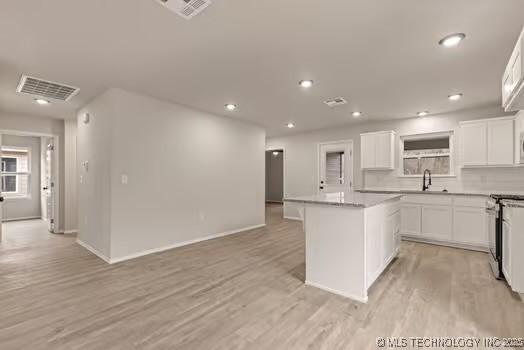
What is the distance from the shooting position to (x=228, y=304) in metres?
2.34

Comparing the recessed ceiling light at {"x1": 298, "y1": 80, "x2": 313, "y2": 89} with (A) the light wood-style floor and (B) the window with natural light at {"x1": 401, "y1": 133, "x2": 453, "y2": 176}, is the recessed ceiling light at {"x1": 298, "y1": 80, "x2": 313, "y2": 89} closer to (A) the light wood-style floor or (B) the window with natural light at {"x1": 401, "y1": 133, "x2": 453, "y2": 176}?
(A) the light wood-style floor

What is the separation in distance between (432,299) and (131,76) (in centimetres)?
422

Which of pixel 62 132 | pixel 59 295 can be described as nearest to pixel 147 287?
pixel 59 295

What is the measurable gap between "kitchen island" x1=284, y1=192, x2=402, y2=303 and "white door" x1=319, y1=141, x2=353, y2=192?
11.0 feet

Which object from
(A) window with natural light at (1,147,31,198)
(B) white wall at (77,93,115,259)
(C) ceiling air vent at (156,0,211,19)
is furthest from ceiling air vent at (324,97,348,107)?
(A) window with natural light at (1,147,31,198)

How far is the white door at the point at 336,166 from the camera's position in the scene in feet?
20.2

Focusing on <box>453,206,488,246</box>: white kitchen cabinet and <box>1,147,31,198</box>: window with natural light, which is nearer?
<box>453,206,488,246</box>: white kitchen cabinet

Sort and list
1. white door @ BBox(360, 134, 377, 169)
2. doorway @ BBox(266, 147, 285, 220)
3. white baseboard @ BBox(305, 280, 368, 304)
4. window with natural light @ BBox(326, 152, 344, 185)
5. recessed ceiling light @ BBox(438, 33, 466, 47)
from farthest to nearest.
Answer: doorway @ BBox(266, 147, 285, 220) < window with natural light @ BBox(326, 152, 344, 185) < white door @ BBox(360, 134, 377, 169) < white baseboard @ BBox(305, 280, 368, 304) < recessed ceiling light @ BBox(438, 33, 466, 47)

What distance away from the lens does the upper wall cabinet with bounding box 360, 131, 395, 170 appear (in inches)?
205

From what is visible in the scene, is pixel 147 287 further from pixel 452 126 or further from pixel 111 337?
pixel 452 126

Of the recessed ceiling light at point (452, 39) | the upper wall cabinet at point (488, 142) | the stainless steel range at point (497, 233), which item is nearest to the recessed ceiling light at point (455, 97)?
the upper wall cabinet at point (488, 142)

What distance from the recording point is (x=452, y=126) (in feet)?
15.8

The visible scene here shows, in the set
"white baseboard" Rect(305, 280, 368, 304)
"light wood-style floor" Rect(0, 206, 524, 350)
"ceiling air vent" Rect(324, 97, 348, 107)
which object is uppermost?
"ceiling air vent" Rect(324, 97, 348, 107)

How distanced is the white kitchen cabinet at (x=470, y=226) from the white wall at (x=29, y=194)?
34.1ft
